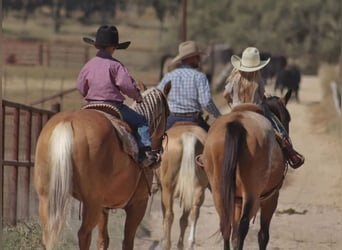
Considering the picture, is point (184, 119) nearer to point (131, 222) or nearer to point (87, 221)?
point (131, 222)

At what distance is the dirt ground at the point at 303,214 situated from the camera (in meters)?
12.9

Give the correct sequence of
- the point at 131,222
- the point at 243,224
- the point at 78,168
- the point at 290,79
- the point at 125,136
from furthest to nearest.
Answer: the point at 290,79 < the point at 243,224 < the point at 131,222 < the point at 125,136 < the point at 78,168

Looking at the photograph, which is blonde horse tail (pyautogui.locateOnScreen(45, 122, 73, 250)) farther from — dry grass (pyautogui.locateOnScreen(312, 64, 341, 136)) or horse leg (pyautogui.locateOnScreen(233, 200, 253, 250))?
dry grass (pyautogui.locateOnScreen(312, 64, 341, 136))

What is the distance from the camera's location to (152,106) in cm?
1010

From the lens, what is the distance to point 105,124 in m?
8.52

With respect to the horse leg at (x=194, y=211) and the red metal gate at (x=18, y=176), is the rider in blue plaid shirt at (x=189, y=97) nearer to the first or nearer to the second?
the horse leg at (x=194, y=211)

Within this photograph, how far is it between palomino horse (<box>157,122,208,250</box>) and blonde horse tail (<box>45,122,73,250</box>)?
3160 millimetres

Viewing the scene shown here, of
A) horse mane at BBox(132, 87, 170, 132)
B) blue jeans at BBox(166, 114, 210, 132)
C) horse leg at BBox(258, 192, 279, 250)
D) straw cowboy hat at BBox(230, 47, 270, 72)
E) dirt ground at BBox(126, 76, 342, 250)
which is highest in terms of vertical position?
straw cowboy hat at BBox(230, 47, 270, 72)

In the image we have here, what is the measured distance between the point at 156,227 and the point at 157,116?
4.00m

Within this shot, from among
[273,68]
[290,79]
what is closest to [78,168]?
[290,79]

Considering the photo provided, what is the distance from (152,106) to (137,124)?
861mm

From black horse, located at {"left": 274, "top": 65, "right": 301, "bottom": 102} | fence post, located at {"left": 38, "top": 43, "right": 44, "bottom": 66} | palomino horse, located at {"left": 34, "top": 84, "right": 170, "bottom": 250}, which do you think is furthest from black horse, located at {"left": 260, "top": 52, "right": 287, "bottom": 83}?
palomino horse, located at {"left": 34, "top": 84, "right": 170, "bottom": 250}

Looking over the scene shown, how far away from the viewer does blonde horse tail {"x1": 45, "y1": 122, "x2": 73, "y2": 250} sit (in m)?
Answer: 8.18

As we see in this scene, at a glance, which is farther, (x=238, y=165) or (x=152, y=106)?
(x=152, y=106)
